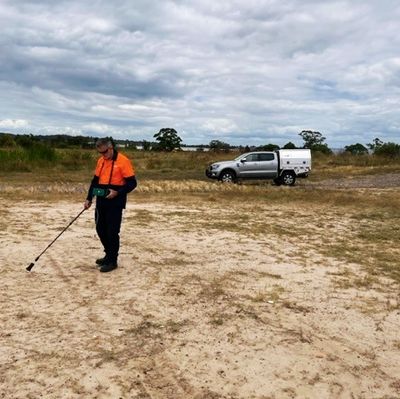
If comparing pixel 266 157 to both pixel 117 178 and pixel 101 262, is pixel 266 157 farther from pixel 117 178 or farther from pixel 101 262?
pixel 117 178

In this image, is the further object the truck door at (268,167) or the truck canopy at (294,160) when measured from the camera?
the truck canopy at (294,160)

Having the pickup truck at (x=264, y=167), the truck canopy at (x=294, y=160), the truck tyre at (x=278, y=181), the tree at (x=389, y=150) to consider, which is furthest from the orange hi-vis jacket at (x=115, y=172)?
the tree at (x=389, y=150)

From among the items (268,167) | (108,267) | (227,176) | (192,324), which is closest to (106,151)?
(108,267)

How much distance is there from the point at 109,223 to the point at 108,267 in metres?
0.65

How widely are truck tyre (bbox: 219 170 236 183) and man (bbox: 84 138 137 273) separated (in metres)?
15.7

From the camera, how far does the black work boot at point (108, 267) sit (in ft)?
22.0

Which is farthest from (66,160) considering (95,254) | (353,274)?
(353,274)

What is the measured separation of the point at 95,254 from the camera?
25.6 feet

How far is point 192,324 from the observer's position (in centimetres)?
491

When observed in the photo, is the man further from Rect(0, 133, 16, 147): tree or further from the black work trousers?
Rect(0, 133, 16, 147): tree

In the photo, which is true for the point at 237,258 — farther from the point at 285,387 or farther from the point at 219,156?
the point at 219,156

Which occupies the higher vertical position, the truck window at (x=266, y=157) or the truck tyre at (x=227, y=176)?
the truck window at (x=266, y=157)

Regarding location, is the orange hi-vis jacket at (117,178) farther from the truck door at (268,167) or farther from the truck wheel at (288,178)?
the truck wheel at (288,178)

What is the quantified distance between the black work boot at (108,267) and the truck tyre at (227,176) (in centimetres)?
1556
